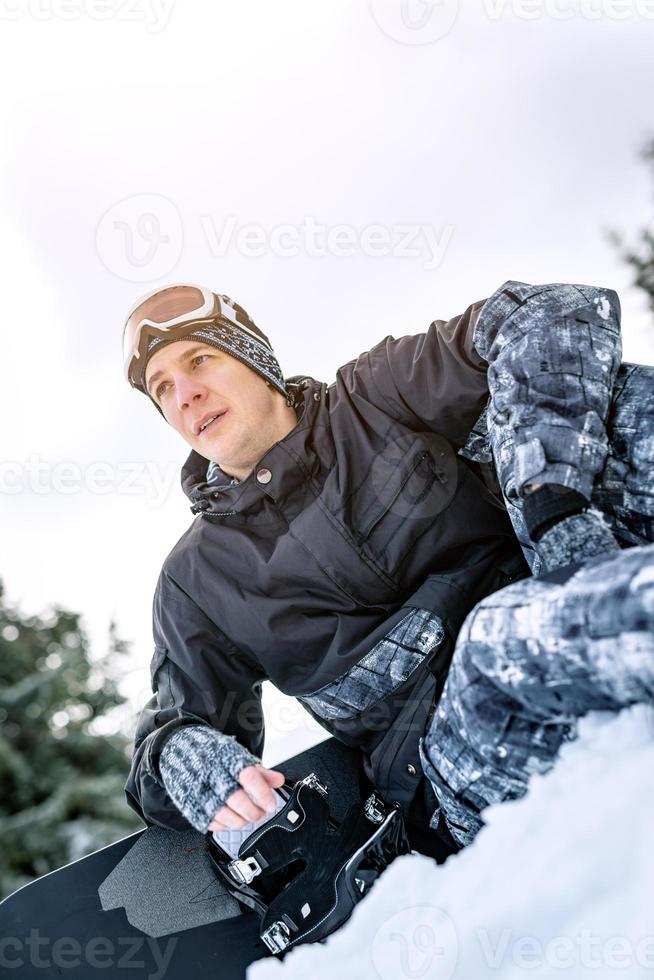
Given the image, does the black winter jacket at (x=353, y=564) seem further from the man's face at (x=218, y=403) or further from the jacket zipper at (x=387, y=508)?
the man's face at (x=218, y=403)

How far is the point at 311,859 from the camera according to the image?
1757mm

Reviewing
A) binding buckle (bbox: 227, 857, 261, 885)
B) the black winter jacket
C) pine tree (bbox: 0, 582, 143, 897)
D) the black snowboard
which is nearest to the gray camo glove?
the black winter jacket

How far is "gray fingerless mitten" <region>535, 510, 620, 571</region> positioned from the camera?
4.26 ft

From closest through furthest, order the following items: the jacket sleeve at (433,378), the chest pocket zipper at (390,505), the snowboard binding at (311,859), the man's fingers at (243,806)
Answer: the man's fingers at (243,806), the snowboard binding at (311,859), the jacket sleeve at (433,378), the chest pocket zipper at (390,505)

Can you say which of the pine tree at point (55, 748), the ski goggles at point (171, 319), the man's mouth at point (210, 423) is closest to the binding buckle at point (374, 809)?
the man's mouth at point (210, 423)

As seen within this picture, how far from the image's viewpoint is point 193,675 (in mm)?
2045

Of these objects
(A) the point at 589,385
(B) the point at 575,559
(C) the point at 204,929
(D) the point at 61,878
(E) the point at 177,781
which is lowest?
(C) the point at 204,929

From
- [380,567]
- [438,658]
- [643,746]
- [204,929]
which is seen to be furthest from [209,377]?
[643,746]

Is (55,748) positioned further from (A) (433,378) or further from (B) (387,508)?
(A) (433,378)

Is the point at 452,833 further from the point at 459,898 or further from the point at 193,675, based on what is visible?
the point at 193,675

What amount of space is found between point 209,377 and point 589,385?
115cm

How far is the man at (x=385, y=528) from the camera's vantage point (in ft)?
4.67

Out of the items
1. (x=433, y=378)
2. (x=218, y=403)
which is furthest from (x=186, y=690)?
(x=433, y=378)

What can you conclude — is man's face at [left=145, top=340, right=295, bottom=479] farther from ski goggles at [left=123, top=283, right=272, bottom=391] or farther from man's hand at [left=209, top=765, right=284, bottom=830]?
man's hand at [left=209, top=765, right=284, bottom=830]
